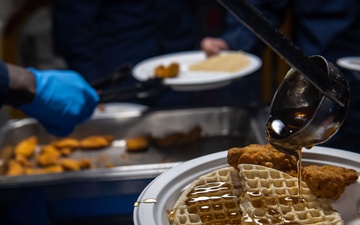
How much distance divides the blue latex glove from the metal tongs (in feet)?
0.19

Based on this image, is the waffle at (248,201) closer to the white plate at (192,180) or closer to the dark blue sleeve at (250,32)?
the white plate at (192,180)

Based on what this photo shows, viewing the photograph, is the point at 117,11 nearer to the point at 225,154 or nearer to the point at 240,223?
the point at 225,154

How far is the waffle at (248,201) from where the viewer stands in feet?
2.39

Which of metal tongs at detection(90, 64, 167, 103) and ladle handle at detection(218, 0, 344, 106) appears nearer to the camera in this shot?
ladle handle at detection(218, 0, 344, 106)

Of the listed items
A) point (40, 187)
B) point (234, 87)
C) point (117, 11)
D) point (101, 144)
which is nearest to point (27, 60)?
point (117, 11)

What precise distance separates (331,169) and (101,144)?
1.20 m

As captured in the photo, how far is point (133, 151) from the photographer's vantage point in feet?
5.83

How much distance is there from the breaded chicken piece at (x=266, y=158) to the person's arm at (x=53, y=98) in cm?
92

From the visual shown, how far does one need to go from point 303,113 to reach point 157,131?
1.18m

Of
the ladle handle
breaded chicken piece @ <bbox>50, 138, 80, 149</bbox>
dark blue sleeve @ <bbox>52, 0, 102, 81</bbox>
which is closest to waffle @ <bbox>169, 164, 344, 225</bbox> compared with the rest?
the ladle handle

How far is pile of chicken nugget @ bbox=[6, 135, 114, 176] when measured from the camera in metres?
1.64

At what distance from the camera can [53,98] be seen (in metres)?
1.60

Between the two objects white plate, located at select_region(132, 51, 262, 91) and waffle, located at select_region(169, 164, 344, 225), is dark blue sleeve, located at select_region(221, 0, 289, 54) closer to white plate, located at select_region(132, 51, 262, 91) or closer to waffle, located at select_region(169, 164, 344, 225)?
white plate, located at select_region(132, 51, 262, 91)

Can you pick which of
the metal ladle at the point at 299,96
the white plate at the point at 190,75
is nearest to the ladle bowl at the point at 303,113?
the metal ladle at the point at 299,96
